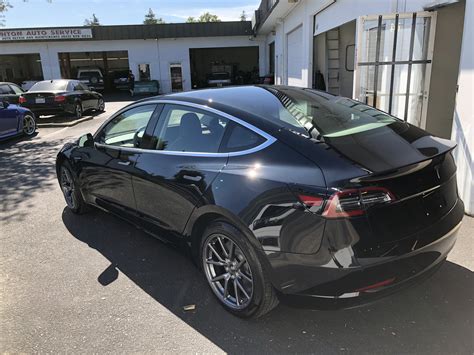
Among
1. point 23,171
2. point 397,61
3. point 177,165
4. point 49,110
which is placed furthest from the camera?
point 49,110

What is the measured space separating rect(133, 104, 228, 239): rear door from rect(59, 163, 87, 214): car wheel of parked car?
1484mm

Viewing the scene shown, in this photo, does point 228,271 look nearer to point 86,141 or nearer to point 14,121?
point 86,141

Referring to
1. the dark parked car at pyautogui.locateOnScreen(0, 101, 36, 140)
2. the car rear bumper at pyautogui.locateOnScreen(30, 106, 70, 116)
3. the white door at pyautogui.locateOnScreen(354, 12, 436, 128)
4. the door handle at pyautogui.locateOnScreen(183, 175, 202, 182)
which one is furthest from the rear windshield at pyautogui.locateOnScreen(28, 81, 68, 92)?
the door handle at pyautogui.locateOnScreen(183, 175, 202, 182)

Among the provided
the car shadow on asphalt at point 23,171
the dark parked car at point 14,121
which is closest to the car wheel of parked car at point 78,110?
the dark parked car at point 14,121

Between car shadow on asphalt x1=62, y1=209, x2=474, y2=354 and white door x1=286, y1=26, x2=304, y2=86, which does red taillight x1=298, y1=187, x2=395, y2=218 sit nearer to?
car shadow on asphalt x1=62, y1=209, x2=474, y2=354

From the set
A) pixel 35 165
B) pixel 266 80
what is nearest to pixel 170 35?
pixel 266 80

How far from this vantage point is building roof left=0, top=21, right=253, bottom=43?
2680 centimetres

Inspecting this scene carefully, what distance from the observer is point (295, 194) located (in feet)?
7.78

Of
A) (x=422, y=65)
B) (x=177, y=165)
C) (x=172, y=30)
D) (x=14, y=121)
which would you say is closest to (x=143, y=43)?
(x=172, y=30)

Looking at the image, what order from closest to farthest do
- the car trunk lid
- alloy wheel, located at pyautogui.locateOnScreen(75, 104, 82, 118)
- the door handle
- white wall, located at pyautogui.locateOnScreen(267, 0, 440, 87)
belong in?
the door handle < white wall, located at pyautogui.locateOnScreen(267, 0, 440, 87) < the car trunk lid < alloy wheel, located at pyautogui.locateOnScreen(75, 104, 82, 118)

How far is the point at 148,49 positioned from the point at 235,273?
27.5 metres

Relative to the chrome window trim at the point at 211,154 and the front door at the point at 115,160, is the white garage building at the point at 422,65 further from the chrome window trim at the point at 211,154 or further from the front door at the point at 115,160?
the front door at the point at 115,160

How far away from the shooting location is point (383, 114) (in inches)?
132

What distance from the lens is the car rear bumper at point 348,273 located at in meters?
2.30
